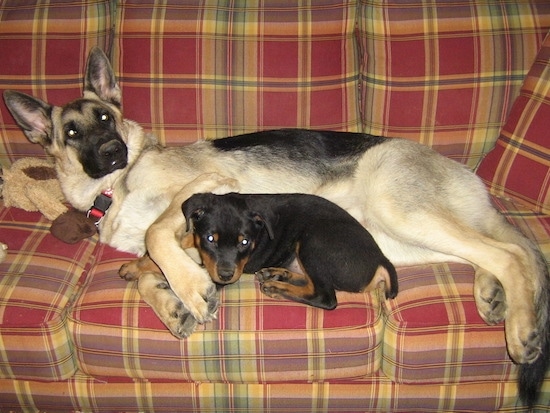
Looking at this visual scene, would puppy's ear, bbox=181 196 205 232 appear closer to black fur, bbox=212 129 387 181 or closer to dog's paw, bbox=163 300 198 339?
dog's paw, bbox=163 300 198 339

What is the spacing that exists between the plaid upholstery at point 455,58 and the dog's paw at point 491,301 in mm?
1177

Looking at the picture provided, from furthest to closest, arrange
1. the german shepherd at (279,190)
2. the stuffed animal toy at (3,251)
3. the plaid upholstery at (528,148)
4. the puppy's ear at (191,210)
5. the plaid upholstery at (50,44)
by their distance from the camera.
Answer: the plaid upholstery at (50,44), the plaid upholstery at (528,148), the stuffed animal toy at (3,251), the puppy's ear at (191,210), the german shepherd at (279,190)

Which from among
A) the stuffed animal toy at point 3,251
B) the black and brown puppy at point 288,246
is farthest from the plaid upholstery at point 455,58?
the stuffed animal toy at point 3,251

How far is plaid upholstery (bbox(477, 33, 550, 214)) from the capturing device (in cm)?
286

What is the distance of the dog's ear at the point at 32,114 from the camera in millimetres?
2773

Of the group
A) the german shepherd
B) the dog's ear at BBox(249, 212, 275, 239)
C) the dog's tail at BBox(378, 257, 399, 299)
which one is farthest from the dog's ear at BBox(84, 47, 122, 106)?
the dog's tail at BBox(378, 257, 399, 299)

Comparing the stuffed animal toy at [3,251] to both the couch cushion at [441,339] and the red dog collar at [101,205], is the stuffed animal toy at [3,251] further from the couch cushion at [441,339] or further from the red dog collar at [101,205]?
the couch cushion at [441,339]

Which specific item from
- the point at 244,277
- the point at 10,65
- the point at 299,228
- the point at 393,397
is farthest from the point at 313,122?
the point at 10,65

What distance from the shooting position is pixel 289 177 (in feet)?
9.90

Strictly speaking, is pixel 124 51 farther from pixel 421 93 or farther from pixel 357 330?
pixel 357 330

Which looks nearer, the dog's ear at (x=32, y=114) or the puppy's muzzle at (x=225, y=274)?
the puppy's muzzle at (x=225, y=274)

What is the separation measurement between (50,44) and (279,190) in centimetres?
180

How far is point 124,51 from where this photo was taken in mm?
3268

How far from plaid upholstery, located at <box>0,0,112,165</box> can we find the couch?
0.01m
